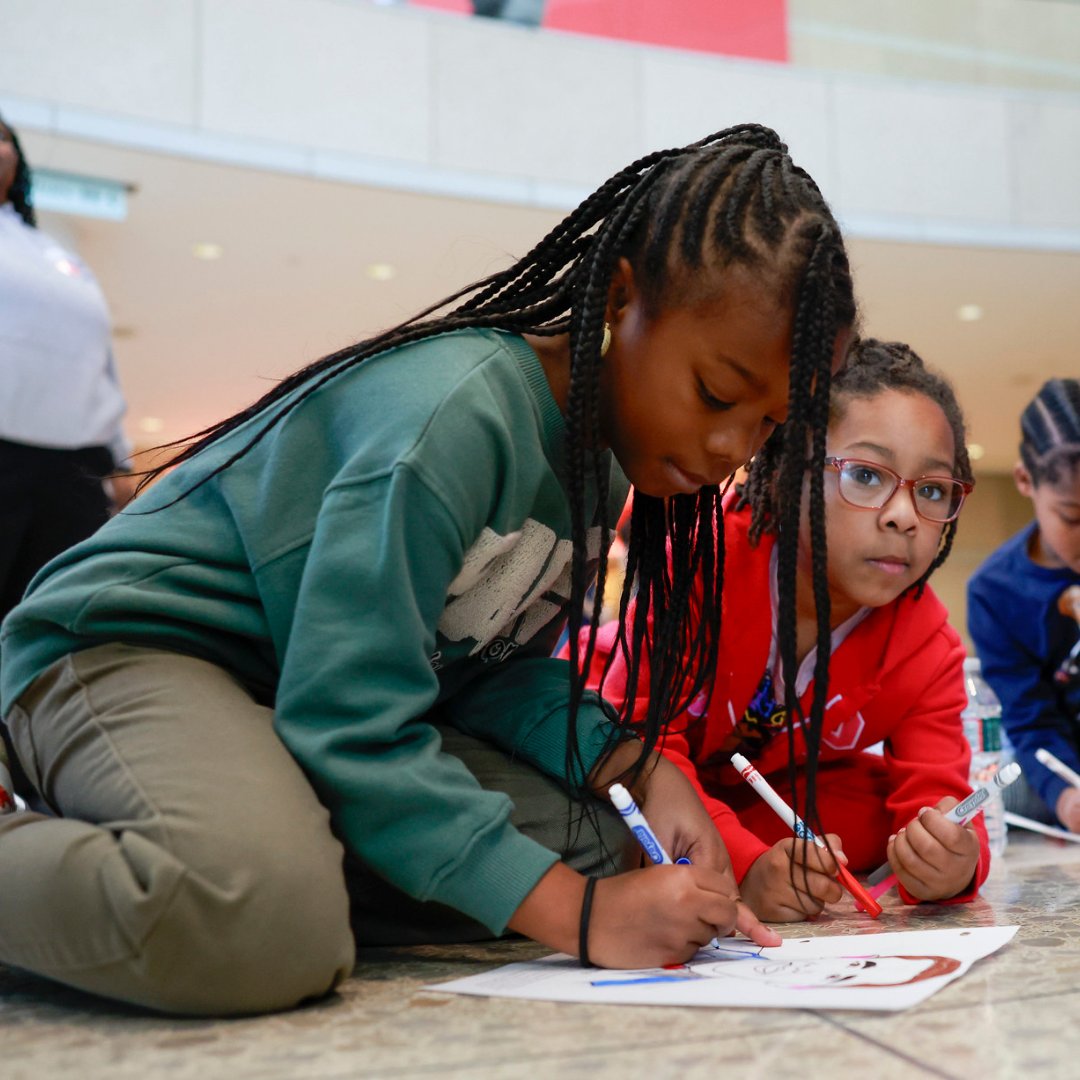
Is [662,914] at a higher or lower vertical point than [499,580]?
lower

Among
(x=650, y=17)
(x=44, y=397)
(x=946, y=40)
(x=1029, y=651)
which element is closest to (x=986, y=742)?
(x=1029, y=651)

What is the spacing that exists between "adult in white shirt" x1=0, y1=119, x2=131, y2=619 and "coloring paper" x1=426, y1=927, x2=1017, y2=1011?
1012 millimetres

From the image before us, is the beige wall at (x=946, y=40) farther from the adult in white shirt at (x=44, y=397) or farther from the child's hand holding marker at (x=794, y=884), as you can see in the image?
the child's hand holding marker at (x=794, y=884)

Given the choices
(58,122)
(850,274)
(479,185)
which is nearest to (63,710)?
(850,274)

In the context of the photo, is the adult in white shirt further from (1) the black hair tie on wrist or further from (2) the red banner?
(2) the red banner

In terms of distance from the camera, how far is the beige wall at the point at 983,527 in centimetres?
963

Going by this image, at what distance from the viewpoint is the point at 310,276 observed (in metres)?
5.31

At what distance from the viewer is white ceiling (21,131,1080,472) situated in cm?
446

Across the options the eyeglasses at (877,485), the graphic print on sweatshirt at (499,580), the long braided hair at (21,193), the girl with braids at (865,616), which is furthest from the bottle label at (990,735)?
the long braided hair at (21,193)

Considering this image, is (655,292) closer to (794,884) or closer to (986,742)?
(794,884)

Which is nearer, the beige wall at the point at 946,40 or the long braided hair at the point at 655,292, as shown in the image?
the long braided hair at the point at 655,292

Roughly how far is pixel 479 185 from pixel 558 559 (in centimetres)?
391

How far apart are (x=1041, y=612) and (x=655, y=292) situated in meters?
1.40

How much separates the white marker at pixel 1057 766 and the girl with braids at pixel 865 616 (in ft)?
1.88
